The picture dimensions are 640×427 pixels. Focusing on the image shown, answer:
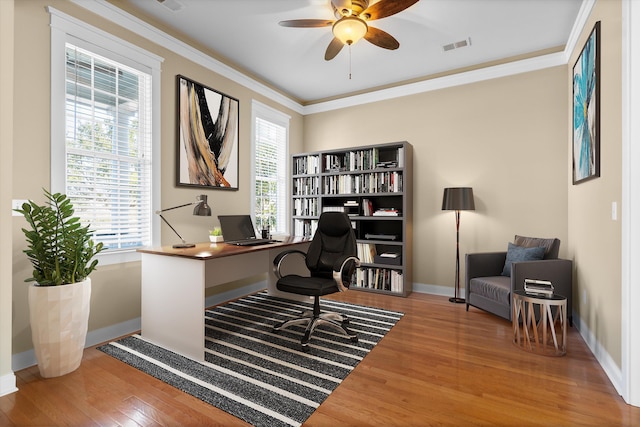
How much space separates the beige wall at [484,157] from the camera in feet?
11.9

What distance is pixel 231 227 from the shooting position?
3312mm

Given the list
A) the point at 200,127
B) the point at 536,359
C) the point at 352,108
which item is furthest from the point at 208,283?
the point at 352,108

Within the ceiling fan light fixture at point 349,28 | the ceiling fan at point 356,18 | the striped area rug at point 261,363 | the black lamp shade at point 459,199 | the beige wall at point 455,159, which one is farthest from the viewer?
the black lamp shade at point 459,199

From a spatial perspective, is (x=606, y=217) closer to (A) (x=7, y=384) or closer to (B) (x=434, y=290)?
(B) (x=434, y=290)

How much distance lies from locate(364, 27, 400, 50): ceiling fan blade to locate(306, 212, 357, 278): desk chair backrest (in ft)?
5.21

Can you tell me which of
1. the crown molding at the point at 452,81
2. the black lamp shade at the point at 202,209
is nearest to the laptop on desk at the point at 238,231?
the black lamp shade at the point at 202,209

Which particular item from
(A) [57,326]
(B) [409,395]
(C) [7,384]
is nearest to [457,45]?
(B) [409,395]

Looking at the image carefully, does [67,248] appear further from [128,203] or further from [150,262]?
[128,203]

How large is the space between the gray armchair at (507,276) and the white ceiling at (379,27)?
218cm

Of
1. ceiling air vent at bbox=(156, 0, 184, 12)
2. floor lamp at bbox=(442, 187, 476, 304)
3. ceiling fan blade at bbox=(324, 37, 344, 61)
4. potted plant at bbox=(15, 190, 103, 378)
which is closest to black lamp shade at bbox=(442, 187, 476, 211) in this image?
floor lamp at bbox=(442, 187, 476, 304)

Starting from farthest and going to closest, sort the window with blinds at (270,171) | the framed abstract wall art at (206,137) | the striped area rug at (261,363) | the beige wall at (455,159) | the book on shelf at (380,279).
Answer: the window with blinds at (270,171) < the book on shelf at (380,279) < the framed abstract wall art at (206,137) < the beige wall at (455,159) < the striped area rug at (261,363)

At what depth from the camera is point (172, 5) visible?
2.85 metres

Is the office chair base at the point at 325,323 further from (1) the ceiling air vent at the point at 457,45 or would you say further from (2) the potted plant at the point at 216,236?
(1) the ceiling air vent at the point at 457,45

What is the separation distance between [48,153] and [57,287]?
3.43 ft
